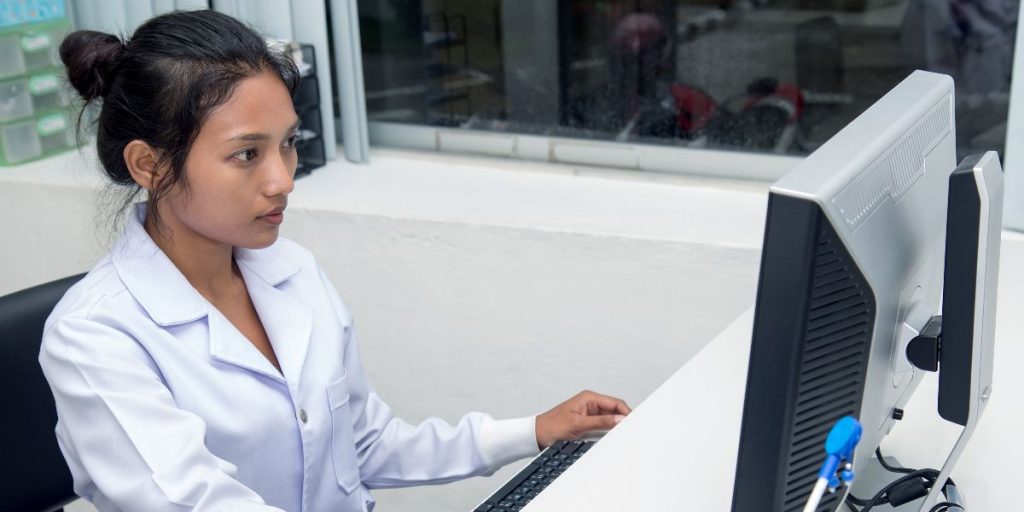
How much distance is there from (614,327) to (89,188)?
104cm

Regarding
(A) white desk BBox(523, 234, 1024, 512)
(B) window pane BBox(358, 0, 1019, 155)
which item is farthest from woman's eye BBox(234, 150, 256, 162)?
(B) window pane BBox(358, 0, 1019, 155)

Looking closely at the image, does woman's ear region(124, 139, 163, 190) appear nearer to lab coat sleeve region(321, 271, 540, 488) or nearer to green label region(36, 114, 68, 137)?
lab coat sleeve region(321, 271, 540, 488)

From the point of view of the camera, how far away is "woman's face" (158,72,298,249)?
1.18 m

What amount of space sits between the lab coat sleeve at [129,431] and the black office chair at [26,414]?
8.4 inches

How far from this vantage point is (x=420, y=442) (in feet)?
4.68

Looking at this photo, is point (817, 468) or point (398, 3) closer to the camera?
point (817, 468)

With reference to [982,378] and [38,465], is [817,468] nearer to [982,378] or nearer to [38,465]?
[982,378]

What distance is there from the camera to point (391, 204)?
210cm

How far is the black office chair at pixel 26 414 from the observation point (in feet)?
4.32

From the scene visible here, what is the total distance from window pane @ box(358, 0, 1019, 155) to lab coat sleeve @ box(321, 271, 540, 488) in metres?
0.97

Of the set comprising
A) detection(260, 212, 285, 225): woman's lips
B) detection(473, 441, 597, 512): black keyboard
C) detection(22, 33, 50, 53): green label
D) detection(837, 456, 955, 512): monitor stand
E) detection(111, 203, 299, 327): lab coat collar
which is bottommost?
detection(473, 441, 597, 512): black keyboard

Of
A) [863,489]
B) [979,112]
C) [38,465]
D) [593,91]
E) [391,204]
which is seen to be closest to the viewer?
[863,489]

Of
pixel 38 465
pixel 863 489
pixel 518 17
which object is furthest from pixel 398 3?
pixel 863 489

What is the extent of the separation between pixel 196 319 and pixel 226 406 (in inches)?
3.9
